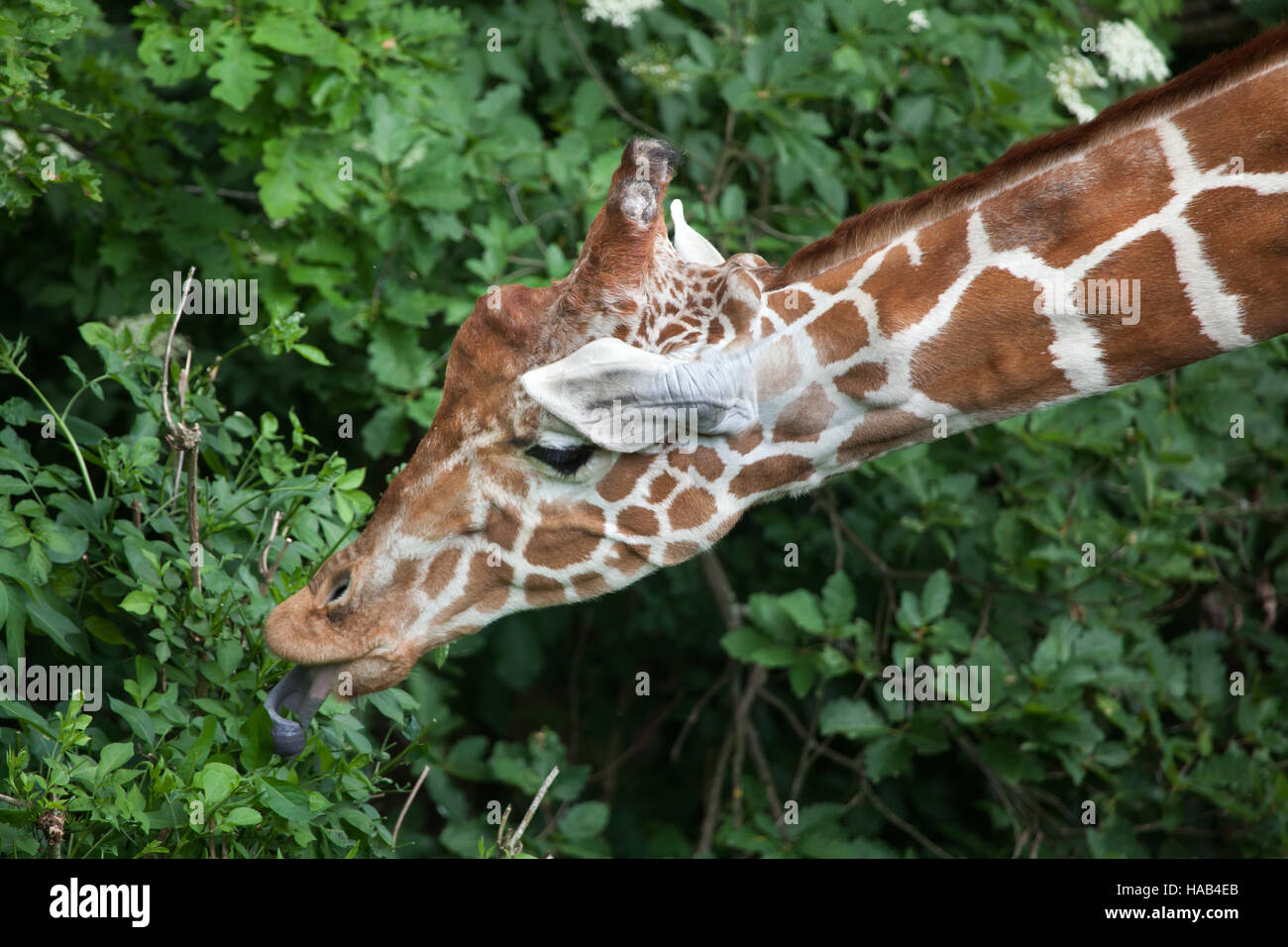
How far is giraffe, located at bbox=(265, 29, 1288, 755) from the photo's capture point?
7.16 ft

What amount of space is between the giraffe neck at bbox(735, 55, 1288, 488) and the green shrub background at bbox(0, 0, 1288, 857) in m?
1.12

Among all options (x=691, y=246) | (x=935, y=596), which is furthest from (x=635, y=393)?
(x=935, y=596)

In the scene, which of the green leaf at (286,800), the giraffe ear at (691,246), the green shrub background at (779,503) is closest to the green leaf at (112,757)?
the green leaf at (286,800)

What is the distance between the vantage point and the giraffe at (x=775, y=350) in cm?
218

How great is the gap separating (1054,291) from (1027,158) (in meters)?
0.27

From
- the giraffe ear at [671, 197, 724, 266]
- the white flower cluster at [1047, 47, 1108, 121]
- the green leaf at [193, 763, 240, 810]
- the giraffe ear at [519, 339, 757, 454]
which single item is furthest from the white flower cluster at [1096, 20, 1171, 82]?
the green leaf at [193, 763, 240, 810]

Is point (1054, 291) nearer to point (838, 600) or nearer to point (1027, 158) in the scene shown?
point (1027, 158)

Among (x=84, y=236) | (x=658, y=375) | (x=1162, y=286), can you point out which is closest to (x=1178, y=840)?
(x=1162, y=286)

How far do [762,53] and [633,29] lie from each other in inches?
21.5

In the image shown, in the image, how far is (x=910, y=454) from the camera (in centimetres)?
414

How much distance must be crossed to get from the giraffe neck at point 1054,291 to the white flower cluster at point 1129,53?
7.70ft

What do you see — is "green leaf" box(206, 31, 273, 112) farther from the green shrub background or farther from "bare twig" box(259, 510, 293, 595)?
"bare twig" box(259, 510, 293, 595)

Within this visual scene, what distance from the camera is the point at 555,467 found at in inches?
92.2

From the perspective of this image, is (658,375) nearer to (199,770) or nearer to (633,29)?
(199,770)
